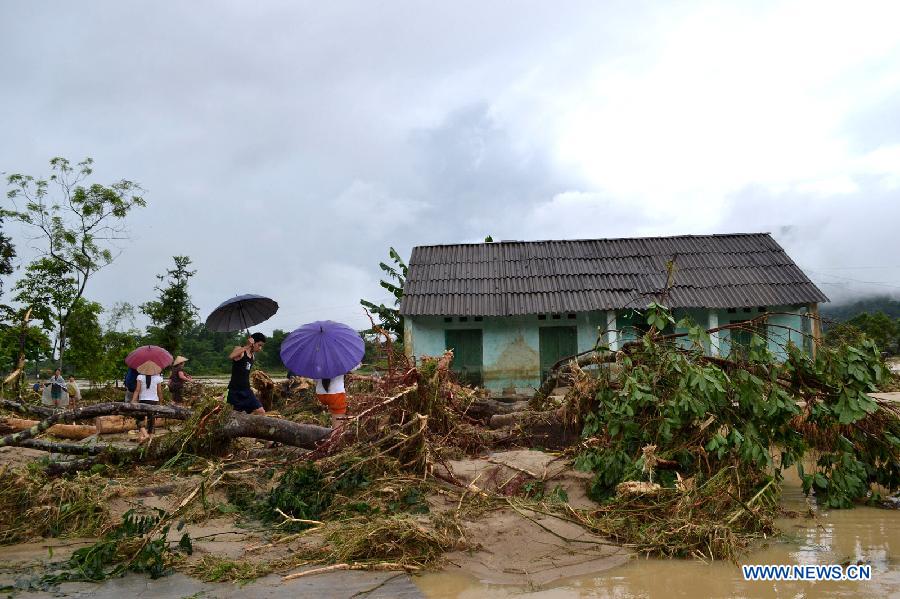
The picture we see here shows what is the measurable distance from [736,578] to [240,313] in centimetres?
715

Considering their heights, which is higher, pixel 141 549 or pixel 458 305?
pixel 458 305

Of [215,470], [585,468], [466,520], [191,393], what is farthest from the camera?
[191,393]

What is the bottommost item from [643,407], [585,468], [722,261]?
[585,468]

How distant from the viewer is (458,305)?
15297 millimetres

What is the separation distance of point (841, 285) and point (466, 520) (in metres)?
90.4

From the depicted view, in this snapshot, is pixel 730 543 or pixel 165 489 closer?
pixel 730 543

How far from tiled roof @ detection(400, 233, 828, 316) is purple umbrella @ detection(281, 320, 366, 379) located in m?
6.65

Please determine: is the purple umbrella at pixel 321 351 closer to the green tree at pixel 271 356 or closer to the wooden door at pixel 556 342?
the wooden door at pixel 556 342

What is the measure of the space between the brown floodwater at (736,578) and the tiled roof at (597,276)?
9.80 metres

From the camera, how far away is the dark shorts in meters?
8.26

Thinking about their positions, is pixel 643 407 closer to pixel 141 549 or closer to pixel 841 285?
pixel 141 549

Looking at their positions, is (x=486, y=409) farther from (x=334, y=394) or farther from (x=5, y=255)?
(x=5, y=255)

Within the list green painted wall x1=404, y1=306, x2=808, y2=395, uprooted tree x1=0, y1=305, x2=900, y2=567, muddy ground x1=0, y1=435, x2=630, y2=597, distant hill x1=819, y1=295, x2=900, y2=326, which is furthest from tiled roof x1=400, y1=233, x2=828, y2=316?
distant hill x1=819, y1=295, x2=900, y2=326

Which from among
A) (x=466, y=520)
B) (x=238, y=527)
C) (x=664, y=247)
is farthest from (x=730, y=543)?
(x=664, y=247)
